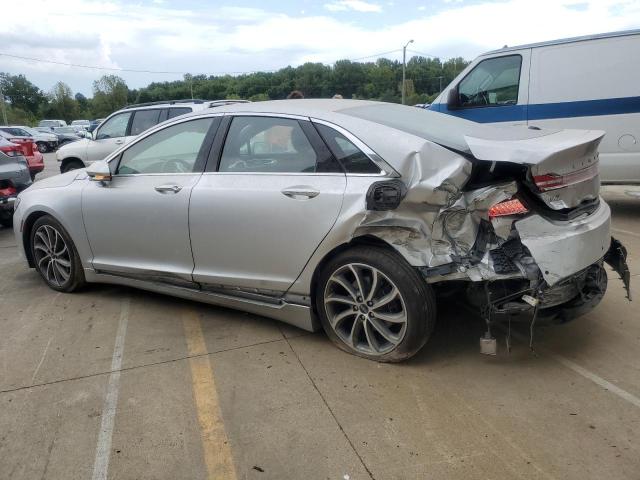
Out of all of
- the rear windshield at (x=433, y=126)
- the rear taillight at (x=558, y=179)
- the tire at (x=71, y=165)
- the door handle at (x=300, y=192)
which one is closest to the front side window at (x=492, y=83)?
the rear windshield at (x=433, y=126)

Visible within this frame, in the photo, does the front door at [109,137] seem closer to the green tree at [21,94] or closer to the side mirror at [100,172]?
the side mirror at [100,172]

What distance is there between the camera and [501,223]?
2906 millimetres

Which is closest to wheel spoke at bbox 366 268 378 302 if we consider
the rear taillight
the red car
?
the rear taillight

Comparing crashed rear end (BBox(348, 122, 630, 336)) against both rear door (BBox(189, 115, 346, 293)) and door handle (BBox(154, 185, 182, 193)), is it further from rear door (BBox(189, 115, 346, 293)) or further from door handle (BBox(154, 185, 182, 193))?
door handle (BBox(154, 185, 182, 193))

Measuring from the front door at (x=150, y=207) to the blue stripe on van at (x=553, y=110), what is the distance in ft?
15.1

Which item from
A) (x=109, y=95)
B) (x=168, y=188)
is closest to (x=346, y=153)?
(x=168, y=188)

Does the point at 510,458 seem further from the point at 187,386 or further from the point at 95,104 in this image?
the point at 95,104

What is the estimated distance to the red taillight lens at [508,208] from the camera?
114 inches

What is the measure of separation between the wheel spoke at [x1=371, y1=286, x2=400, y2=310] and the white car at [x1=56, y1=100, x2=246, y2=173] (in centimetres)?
618

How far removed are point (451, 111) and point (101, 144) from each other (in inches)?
→ 266

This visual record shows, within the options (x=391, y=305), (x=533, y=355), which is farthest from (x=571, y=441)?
(x=391, y=305)

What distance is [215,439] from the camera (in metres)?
2.67

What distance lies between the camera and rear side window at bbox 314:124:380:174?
10.5 ft

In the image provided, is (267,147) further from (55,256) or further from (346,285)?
(55,256)
